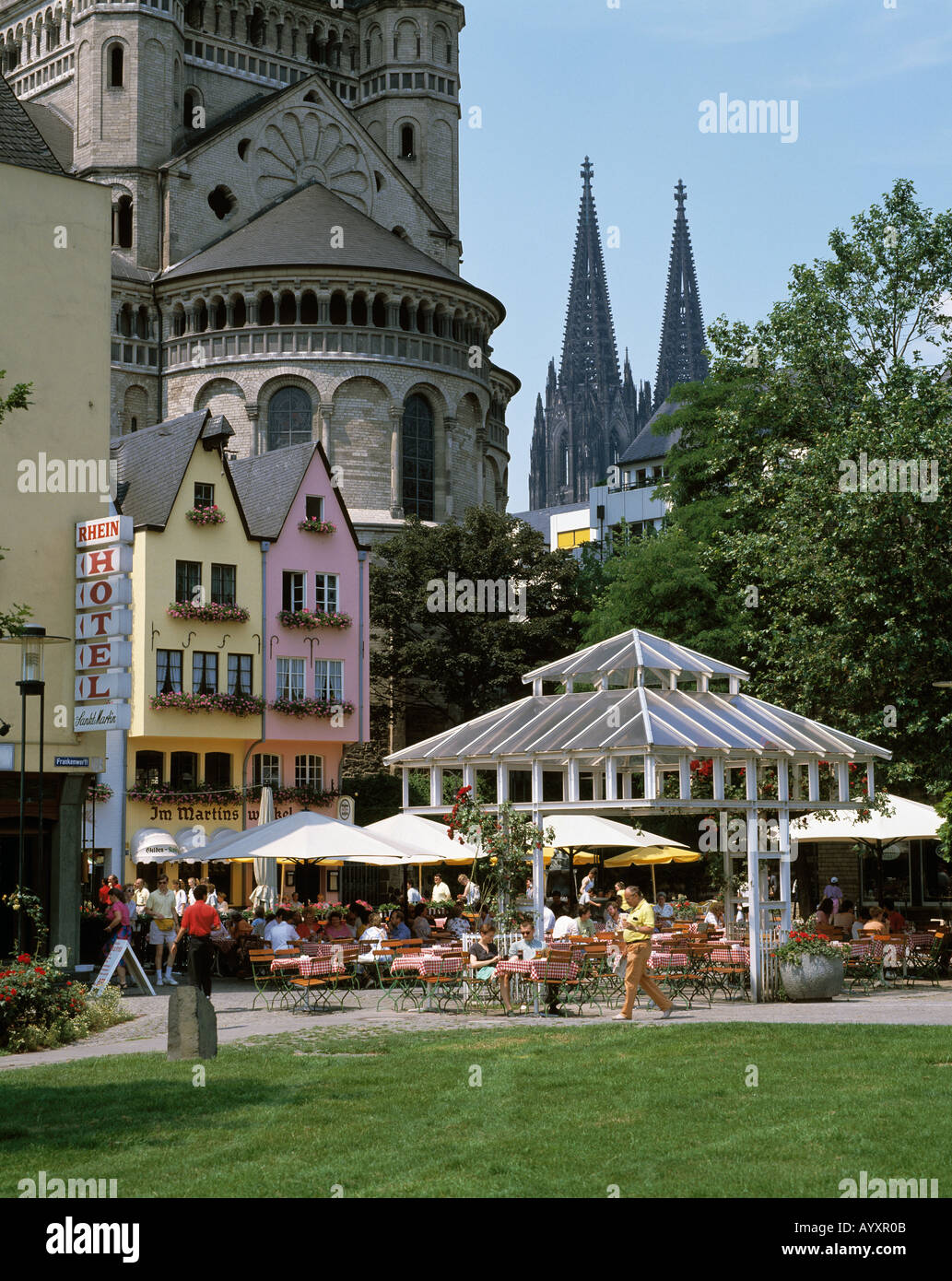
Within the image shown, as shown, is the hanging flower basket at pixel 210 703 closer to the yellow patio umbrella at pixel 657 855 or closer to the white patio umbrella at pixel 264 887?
the white patio umbrella at pixel 264 887

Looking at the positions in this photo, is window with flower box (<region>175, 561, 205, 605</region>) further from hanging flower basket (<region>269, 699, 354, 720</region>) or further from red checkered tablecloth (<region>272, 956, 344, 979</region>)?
red checkered tablecloth (<region>272, 956, 344, 979</region>)

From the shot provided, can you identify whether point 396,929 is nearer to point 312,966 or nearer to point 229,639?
point 312,966

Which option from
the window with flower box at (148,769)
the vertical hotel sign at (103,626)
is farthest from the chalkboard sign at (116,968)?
the window with flower box at (148,769)

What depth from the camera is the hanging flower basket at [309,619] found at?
154 ft

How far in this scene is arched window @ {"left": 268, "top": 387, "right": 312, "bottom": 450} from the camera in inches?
2420

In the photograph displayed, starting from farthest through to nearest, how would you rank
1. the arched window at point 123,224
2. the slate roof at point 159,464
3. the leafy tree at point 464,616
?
the arched window at point 123,224 → the leafy tree at point 464,616 → the slate roof at point 159,464

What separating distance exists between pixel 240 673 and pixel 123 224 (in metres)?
27.4

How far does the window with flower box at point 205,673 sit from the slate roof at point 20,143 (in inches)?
685

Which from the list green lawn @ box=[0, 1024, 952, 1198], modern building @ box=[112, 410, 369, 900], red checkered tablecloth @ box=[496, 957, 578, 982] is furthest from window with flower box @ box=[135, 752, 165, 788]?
green lawn @ box=[0, 1024, 952, 1198]

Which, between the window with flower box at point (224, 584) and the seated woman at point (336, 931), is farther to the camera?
the window with flower box at point (224, 584)

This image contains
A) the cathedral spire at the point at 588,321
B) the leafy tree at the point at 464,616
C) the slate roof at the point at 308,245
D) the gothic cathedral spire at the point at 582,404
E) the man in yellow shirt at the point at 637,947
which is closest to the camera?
the man in yellow shirt at the point at 637,947

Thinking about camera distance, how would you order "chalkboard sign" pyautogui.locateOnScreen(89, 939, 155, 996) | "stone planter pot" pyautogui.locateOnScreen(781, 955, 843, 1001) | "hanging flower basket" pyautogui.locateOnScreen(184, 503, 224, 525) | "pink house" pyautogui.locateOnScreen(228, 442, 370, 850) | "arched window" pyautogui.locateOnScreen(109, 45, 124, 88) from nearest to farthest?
"stone planter pot" pyautogui.locateOnScreen(781, 955, 843, 1001), "chalkboard sign" pyautogui.locateOnScreen(89, 939, 155, 996), "hanging flower basket" pyautogui.locateOnScreen(184, 503, 224, 525), "pink house" pyautogui.locateOnScreen(228, 442, 370, 850), "arched window" pyautogui.locateOnScreen(109, 45, 124, 88)

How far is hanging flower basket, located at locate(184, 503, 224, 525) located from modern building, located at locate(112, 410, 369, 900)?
0.04 meters

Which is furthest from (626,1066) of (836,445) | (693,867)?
(693,867)
